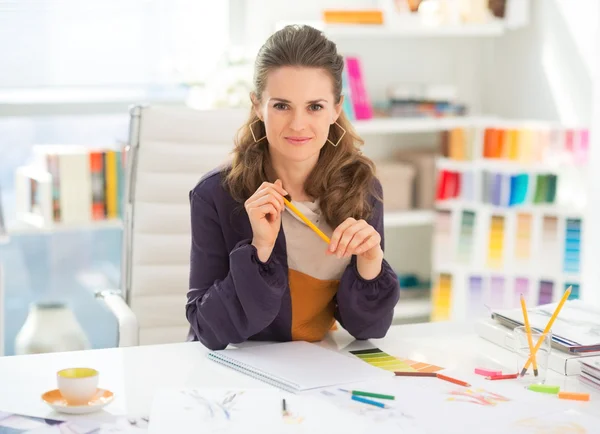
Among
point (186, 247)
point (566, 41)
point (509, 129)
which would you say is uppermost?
point (566, 41)

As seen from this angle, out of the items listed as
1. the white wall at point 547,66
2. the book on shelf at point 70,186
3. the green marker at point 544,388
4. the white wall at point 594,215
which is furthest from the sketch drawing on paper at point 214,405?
the white wall at point 547,66

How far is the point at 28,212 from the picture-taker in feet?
11.2

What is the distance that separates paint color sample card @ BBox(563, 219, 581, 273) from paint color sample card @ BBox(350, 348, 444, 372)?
1.98 m

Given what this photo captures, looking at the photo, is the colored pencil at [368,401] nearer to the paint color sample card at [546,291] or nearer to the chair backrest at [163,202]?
the chair backrest at [163,202]

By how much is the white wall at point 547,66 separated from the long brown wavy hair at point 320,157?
1940 millimetres

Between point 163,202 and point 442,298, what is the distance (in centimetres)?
164

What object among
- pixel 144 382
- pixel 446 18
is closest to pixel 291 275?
pixel 144 382

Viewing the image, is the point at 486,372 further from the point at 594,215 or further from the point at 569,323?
the point at 594,215

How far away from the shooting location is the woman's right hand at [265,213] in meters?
1.72

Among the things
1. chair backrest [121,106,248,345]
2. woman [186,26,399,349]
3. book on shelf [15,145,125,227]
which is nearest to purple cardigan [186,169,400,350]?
woman [186,26,399,349]

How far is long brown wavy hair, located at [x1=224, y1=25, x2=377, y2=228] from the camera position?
182cm

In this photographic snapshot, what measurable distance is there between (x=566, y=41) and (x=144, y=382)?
107 inches

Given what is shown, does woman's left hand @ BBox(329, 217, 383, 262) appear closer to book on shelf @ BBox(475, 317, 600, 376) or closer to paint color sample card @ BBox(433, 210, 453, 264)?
book on shelf @ BBox(475, 317, 600, 376)

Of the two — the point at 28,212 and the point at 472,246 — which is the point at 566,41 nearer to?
the point at 472,246
